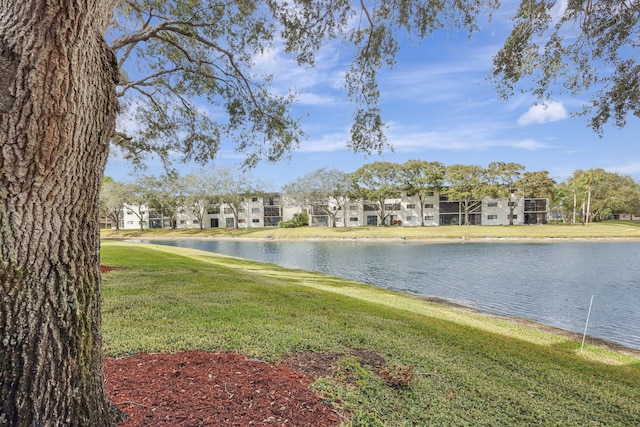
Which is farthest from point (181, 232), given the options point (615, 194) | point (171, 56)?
point (615, 194)

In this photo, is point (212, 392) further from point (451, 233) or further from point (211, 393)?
point (451, 233)

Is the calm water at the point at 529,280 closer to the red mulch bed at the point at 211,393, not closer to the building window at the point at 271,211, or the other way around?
the red mulch bed at the point at 211,393

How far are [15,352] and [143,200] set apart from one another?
63016 millimetres

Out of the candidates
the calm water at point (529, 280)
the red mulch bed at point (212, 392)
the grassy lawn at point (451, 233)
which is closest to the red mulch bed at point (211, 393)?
the red mulch bed at point (212, 392)

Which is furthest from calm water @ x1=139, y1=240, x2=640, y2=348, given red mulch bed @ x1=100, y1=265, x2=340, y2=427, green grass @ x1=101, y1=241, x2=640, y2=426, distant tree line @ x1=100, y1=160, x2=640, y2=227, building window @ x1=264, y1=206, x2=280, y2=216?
building window @ x1=264, y1=206, x2=280, y2=216

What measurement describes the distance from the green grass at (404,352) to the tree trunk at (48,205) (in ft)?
6.97

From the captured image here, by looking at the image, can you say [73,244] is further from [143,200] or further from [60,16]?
[143,200]

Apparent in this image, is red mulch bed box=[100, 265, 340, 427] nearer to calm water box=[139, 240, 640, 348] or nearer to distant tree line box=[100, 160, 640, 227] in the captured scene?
calm water box=[139, 240, 640, 348]

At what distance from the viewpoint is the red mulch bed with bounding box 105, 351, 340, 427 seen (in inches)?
101

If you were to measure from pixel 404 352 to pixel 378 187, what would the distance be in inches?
2163

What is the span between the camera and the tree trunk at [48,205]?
1778mm

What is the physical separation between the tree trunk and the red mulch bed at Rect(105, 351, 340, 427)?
61 cm

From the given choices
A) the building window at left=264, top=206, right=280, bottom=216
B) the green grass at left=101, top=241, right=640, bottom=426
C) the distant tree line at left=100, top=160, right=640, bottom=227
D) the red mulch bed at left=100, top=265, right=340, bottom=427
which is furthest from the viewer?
the building window at left=264, top=206, right=280, bottom=216

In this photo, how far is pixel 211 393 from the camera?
9.56 ft
